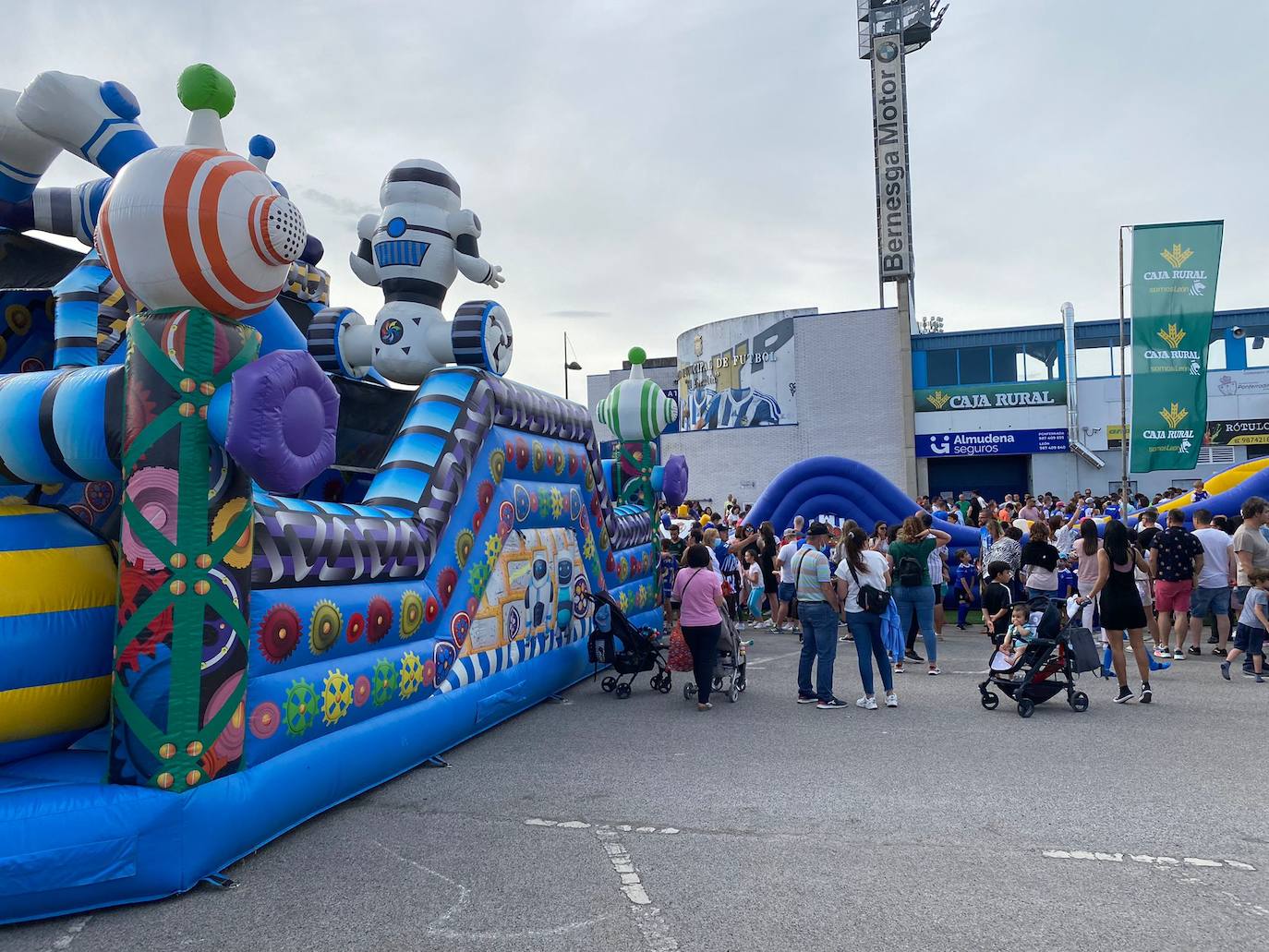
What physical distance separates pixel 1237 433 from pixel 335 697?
105ft

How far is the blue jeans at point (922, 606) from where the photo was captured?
358 inches

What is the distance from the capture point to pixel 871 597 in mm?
7543

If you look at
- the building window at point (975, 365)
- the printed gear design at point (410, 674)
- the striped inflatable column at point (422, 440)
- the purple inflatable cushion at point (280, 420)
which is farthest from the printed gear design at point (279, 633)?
the building window at point (975, 365)

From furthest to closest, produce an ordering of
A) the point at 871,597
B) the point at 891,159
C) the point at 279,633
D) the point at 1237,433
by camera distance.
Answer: the point at 891,159, the point at 1237,433, the point at 871,597, the point at 279,633

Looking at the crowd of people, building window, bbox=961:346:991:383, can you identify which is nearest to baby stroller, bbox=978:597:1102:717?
the crowd of people

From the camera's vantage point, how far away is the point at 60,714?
4.12 meters

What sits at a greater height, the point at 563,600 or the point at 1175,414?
the point at 1175,414

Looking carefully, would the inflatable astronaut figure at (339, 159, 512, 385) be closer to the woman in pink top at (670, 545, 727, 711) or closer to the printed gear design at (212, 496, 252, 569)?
the woman in pink top at (670, 545, 727, 711)

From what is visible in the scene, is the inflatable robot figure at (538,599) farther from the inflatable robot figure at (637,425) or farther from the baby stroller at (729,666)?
the inflatable robot figure at (637,425)

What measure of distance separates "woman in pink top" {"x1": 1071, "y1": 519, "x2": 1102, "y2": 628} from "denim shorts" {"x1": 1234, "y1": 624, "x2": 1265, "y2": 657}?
3.97 feet

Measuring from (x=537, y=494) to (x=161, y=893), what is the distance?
456cm

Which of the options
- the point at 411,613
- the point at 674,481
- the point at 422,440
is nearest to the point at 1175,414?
the point at 674,481

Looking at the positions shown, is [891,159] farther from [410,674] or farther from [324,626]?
[324,626]

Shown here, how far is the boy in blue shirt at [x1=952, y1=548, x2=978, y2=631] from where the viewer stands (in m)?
13.0
